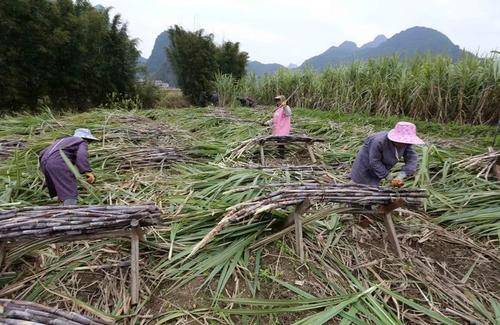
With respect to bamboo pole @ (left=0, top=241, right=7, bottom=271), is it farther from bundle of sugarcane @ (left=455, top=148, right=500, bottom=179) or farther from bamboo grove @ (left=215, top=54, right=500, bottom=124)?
bamboo grove @ (left=215, top=54, right=500, bottom=124)

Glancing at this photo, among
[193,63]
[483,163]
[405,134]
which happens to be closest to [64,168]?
[405,134]

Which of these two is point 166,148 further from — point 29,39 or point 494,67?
point 29,39

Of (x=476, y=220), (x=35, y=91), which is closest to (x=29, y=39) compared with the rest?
(x=35, y=91)

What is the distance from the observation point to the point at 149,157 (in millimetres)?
3717

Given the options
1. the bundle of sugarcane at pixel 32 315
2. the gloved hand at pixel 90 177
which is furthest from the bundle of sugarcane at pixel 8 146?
the bundle of sugarcane at pixel 32 315

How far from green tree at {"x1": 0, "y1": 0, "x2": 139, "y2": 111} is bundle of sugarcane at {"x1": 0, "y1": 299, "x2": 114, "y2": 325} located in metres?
12.0

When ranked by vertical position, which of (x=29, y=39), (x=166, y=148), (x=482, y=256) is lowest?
(x=482, y=256)

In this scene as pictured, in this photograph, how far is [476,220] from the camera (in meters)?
2.59

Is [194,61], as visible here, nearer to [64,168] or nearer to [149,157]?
[149,157]

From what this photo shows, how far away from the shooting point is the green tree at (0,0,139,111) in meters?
11.1

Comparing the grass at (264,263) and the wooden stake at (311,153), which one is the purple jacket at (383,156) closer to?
the grass at (264,263)

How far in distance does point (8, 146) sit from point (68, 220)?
3108 mm

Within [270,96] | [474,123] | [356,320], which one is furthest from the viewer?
[270,96]

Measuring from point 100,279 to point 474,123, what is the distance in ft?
19.9
